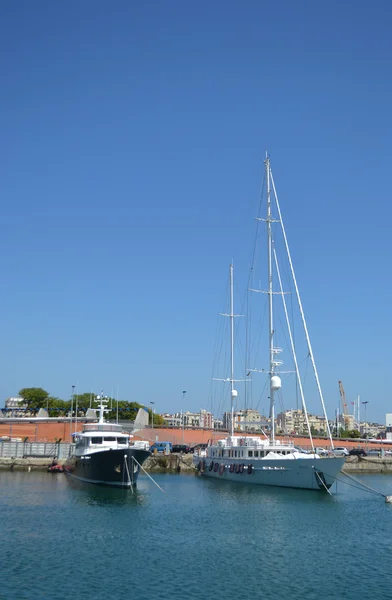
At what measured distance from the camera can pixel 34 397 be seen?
15238 cm

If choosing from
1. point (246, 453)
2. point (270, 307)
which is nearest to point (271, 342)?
point (270, 307)

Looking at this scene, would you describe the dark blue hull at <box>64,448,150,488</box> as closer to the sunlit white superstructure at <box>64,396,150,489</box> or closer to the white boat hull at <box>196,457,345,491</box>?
the sunlit white superstructure at <box>64,396,150,489</box>

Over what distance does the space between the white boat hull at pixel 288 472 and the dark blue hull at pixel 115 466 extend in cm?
1269

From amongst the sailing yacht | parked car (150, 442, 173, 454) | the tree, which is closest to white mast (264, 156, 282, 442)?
the sailing yacht

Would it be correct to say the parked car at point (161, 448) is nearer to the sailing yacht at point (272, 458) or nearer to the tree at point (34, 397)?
the sailing yacht at point (272, 458)

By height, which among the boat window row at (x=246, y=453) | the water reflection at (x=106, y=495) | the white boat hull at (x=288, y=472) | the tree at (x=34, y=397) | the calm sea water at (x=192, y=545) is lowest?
the calm sea water at (x=192, y=545)

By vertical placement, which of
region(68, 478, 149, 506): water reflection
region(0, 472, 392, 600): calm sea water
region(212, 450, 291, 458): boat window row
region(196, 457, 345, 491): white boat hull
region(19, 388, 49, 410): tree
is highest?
region(19, 388, 49, 410): tree

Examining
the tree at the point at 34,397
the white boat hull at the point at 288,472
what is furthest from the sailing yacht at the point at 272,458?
the tree at the point at 34,397

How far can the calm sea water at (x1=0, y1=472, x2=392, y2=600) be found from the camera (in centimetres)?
2636

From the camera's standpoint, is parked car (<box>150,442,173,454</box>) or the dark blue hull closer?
the dark blue hull

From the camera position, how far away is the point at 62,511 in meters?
44.8

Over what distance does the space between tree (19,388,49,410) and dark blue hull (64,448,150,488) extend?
9166cm

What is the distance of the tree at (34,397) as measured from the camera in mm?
150500

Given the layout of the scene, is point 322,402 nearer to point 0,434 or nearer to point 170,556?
point 170,556
